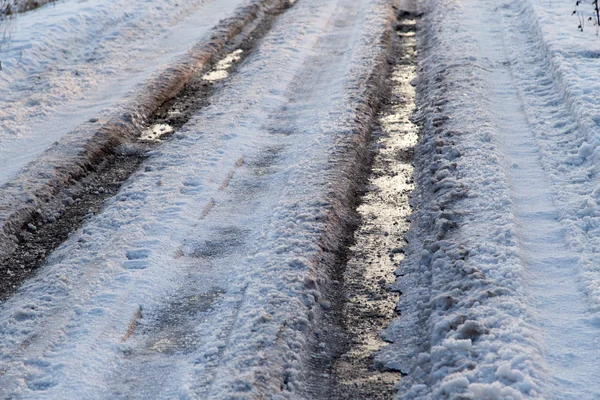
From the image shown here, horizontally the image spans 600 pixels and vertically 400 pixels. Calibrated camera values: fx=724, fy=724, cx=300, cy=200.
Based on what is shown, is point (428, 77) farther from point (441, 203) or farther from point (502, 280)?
point (502, 280)

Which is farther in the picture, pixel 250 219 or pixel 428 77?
pixel 428 77

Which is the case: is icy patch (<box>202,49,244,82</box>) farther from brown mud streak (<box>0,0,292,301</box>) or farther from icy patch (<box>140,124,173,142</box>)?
icy patch (<box>140,124,173,142</box>)

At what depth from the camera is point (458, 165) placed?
5.33 metres

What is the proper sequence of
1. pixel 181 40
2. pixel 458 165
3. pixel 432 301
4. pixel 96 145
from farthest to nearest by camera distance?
pixel 181 40
pixel 96 145
pixel 458 165
pixel 432 301

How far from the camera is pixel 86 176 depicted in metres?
5.79

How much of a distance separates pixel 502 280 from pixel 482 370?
0.79m

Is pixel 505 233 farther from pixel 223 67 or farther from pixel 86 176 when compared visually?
pixel 223 67

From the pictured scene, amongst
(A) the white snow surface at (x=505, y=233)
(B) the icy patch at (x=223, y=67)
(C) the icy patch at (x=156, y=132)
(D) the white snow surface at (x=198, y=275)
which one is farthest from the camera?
(B) the icy patch at (x=223, y=67)

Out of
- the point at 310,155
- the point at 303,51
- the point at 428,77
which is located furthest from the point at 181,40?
the point at 310,155

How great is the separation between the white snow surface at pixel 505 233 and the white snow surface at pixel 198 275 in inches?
25.0

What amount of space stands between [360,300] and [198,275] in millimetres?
969

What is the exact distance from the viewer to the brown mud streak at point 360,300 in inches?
134

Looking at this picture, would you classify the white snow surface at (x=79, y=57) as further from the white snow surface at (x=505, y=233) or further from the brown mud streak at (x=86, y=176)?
the white snow surface at (x=505, y=233)

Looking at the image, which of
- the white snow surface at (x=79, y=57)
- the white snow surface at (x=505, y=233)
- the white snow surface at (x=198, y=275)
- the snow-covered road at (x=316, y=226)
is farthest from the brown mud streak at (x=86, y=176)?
the white snow surface at (x=505, y=233)
